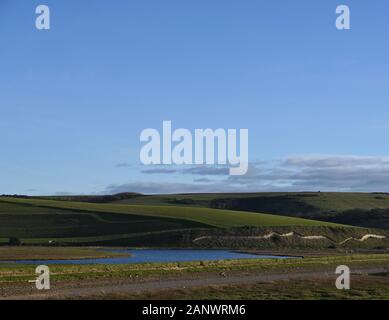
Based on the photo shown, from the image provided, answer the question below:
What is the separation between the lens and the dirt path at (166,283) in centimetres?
3622

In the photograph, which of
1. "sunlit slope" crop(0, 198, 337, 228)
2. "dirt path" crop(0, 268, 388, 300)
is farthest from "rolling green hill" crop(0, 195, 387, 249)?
"dirt path" crop(0, 268, 388, 300)

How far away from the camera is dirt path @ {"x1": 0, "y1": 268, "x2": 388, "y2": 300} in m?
36.2

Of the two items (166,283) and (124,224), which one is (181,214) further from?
(166,283)

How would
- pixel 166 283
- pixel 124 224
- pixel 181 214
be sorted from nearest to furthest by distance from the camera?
1. pixel 166 283
2. pixel 124 224
3. pixel 181 214

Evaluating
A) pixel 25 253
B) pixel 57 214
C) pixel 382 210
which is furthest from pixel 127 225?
pixel 382 210

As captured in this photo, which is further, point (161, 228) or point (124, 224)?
point (124, 224)

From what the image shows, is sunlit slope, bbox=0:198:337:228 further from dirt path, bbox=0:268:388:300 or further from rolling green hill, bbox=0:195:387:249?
dirt path, bbox=0:268:388:300

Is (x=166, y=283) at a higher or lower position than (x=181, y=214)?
lower

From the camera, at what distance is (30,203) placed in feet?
527

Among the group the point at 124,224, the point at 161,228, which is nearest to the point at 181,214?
the point at 124,224

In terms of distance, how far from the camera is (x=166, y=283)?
4453 centimetres

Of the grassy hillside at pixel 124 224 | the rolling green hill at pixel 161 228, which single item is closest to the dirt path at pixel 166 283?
the rolling green hill at pixel 161 228

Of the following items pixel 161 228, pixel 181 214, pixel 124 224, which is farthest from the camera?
pixel 181 214
